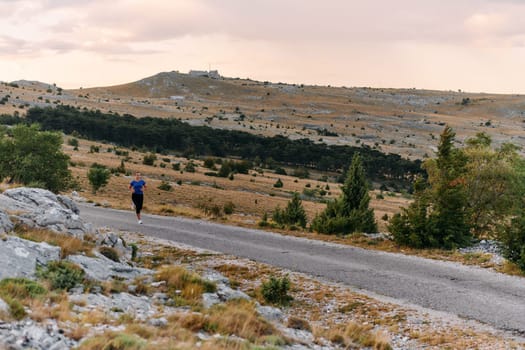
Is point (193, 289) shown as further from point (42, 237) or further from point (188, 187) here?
point (188, 187)

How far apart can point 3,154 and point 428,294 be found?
28557 mm

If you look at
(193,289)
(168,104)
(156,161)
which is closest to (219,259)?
(193,289)

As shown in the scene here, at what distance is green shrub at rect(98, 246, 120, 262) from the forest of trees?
76075mm

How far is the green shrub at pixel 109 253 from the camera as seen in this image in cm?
1423

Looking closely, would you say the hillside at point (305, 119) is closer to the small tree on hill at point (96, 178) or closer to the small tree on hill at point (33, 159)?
the small tree on hill at point (96, 178)

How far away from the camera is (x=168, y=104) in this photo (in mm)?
179500

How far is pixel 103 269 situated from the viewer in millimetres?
12484

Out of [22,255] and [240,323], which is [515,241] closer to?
[240,323]

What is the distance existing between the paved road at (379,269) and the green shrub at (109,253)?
197 inches

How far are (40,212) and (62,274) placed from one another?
21.1 feet

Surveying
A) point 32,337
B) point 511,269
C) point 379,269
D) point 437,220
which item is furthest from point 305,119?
point 32,337

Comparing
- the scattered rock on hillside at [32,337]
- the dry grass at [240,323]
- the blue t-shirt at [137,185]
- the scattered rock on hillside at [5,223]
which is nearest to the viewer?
the scattered rock on hillside at [32,337]

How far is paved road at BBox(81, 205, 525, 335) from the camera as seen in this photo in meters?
12.4

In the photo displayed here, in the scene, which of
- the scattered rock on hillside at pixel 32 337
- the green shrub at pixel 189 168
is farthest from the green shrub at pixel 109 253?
the green shrub at pixel 189 168
